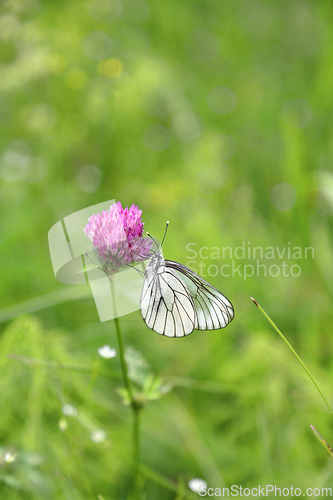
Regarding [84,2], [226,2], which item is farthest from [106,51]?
[226,2]

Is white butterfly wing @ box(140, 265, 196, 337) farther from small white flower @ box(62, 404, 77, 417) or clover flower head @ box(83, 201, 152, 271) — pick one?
small white flower @ box(62, 404, 77, 417)

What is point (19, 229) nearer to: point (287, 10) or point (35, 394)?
point (35, 394)

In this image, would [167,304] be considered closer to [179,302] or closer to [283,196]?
[179,302]

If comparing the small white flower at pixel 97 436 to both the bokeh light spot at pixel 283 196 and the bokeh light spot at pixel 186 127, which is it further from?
the bokeh light spot at pixel 186 127

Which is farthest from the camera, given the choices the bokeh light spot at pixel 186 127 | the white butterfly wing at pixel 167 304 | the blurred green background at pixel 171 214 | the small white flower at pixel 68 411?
the bokeh light spot at pixel 186 127

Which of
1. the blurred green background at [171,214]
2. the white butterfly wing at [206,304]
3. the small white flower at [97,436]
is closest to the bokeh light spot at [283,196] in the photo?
the blurred green background at [171,214]

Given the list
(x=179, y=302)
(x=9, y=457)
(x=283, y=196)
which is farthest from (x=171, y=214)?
(x=9, y=457)
